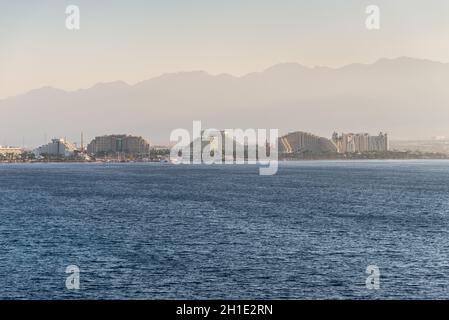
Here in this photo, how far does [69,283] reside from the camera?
35906 mm

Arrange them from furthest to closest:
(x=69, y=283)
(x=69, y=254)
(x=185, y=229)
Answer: (x=185, y=229) < (x=69, y=254) < (x=69, y=283)

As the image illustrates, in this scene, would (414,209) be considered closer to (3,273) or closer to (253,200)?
(253,200)

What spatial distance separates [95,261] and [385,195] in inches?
2733

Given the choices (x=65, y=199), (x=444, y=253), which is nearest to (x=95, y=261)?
(x=444, y=253)

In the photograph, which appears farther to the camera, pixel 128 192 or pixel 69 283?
pixel 128 192

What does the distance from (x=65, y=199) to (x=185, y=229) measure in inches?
1686

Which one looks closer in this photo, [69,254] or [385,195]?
[69,254]

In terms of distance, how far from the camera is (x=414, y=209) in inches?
3061
